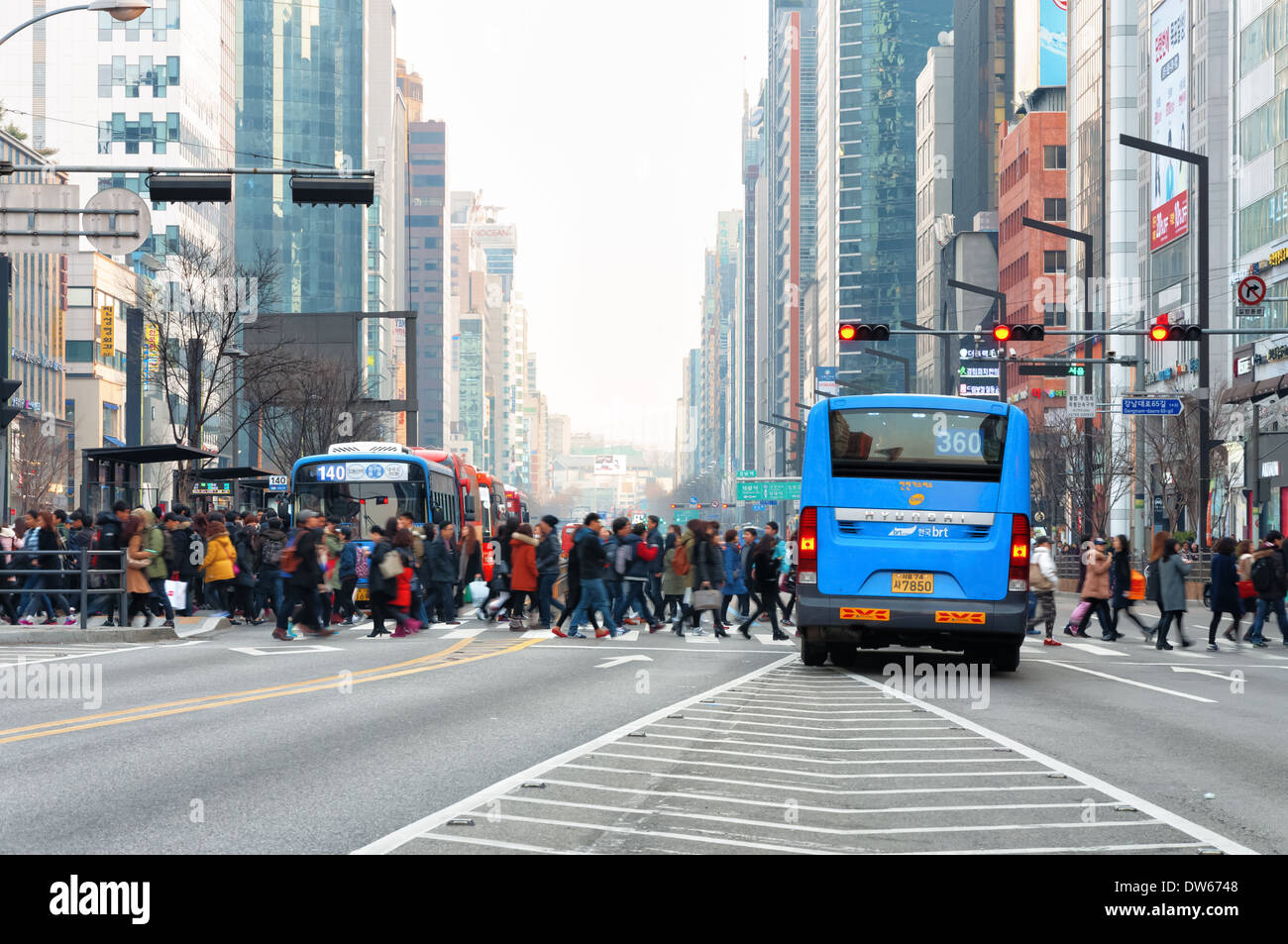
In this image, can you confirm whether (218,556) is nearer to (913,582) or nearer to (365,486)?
(365,486)

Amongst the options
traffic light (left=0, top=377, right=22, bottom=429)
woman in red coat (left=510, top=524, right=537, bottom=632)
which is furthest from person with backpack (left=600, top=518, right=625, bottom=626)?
traffic light (left=0, top=377, right=22, bottom=429)

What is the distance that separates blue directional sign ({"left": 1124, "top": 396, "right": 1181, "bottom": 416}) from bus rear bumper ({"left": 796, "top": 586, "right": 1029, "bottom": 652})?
72.9 feet

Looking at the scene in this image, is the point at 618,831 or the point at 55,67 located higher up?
the point at 55,67

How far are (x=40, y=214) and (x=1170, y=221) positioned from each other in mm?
60662

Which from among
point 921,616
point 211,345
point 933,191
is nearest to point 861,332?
point 921,616

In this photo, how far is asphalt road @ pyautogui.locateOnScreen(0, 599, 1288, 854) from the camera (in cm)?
793

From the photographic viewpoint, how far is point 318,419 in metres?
70.4

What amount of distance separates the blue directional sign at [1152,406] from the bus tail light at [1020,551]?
72.2 ft

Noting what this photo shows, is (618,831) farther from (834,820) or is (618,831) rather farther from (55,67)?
(55,67)

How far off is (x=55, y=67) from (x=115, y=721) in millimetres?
108910

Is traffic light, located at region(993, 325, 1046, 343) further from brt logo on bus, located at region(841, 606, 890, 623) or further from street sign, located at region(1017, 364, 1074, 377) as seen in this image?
brt logo on bus, located at region(841, 606, 890, 623)

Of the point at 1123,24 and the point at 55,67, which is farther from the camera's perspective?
the point at 55,67
